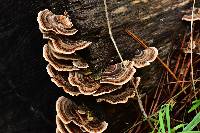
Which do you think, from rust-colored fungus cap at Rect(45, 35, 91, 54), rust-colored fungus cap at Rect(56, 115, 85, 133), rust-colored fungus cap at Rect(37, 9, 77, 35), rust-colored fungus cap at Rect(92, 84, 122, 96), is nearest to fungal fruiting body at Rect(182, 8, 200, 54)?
rust-colored fungus cap at Rect(92, 84, 122, 96)

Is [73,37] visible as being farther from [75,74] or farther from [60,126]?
[60,126]

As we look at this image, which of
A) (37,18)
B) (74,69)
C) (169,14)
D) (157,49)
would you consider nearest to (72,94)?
(74,69)

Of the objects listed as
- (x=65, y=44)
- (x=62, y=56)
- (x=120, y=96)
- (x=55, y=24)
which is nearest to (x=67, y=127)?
(x=120, y=96)

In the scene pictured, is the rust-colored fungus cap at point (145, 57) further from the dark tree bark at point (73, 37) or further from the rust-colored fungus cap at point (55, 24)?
the rust-colored fungus cap at point (55, 24)

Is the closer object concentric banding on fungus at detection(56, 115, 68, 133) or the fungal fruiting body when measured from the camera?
concentric banding on fungus at detection(56, 115, 68, 133)

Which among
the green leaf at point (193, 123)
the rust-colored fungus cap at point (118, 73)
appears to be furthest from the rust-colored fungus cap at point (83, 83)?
the green leaf at point (193, 123)

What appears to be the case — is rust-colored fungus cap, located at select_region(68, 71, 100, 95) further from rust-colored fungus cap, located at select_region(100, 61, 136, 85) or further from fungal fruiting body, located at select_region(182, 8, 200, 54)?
fungal fruiting body, located at select_region(182, 8, 200, 54)

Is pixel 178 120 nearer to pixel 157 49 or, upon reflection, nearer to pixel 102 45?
pixel 157 49
